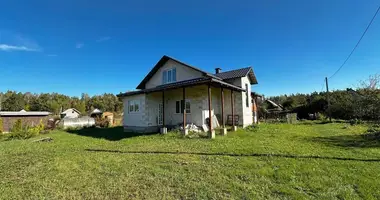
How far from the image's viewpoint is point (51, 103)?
5491 cm

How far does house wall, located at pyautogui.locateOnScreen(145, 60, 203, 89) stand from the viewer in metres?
15.1

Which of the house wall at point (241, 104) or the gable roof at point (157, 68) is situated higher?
the gable roof at point (157, 68)

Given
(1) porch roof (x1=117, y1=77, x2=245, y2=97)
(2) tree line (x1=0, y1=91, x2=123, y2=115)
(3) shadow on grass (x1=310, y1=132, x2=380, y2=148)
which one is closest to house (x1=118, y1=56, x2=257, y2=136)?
(1) porch roof (x1=117, y1=77, x2=245, y2=97)

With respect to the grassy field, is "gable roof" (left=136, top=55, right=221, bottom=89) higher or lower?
higher

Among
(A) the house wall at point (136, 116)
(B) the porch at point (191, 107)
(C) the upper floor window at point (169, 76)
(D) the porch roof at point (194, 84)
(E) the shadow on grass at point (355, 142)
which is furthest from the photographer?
(C) the upper floor window at point (169, 76)

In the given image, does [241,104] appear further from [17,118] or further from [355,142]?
[17,118]

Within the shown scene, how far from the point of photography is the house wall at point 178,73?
15096mm

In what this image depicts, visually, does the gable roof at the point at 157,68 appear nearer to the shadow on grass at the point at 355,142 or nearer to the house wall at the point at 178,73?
the house wall at the point at 178,73

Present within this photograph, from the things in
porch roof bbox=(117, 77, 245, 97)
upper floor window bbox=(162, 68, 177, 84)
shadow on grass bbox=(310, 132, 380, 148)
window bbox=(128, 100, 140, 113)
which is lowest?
shadow on grass bbox=(310, 132, 380, 148)

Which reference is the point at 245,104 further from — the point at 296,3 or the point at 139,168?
the point at 139,168

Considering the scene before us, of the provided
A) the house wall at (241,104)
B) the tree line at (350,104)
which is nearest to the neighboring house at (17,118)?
the house wall at (241,104)

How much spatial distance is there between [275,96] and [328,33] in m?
47.3

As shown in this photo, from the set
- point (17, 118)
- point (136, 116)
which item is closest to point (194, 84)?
point (136, 116)

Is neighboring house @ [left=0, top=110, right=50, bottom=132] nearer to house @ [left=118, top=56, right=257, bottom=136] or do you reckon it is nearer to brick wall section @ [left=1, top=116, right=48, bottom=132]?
brick wall section @ [left=1, top=116, right=48, bottom=132]
